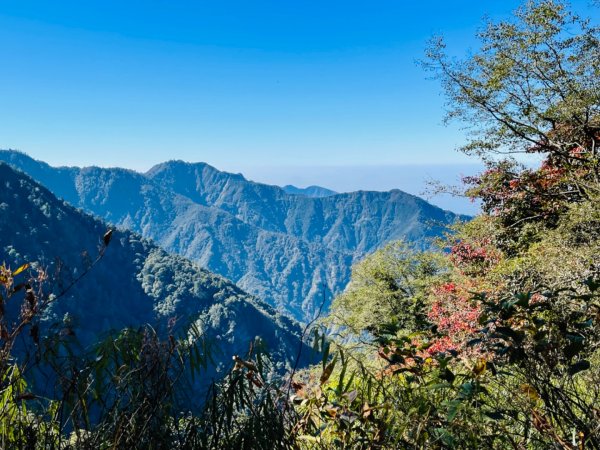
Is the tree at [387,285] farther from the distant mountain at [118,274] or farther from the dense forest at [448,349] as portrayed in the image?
the distant mountain at [118,274]

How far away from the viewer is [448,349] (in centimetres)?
219

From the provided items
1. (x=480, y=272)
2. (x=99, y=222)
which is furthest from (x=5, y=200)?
(x=480, y=272)

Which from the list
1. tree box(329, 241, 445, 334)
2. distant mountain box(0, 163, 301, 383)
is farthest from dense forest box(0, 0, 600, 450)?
distant mountain box(0, 163, 301, 383)

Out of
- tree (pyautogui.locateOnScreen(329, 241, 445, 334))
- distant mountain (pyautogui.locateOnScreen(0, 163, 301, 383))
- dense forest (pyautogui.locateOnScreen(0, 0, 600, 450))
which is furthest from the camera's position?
distant mountain (pyautogui.locateOnScreen(0, 163, 301, 383))

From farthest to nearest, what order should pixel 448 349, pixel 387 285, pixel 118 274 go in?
pixel 118 274 → pixel 387 285 → pixel 448 349

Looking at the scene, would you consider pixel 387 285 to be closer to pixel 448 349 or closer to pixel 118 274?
pixel 448 349

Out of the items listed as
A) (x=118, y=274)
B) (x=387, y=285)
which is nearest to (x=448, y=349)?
(x=387, y=285)

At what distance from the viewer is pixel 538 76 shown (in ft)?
38.8

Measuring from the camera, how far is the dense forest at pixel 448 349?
1.99 m

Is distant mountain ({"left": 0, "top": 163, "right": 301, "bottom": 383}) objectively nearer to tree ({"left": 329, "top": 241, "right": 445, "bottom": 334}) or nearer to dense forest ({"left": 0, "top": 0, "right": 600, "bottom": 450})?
tree ({"left": 329, "top": 241, "right": 445, "bottom": 334})

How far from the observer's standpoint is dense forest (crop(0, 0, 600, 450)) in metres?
1.99

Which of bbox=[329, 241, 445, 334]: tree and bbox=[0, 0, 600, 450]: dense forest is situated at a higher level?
bbox=[0, 0, 600, 450]: dense forest

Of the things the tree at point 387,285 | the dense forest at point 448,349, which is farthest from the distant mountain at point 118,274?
the dense forest at point 448,349

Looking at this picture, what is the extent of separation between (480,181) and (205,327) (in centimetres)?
1444
